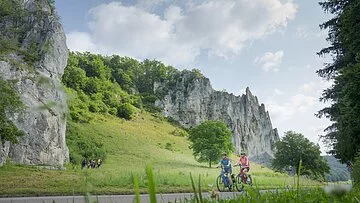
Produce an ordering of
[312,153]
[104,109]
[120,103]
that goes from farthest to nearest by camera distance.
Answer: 1. [120,103]
2. [104,109]
3. [312,153]

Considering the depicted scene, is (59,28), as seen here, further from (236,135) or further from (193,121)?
(236,135)

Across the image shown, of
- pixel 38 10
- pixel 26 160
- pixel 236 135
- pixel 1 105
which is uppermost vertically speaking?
pixel 38 10

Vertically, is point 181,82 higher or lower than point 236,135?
higher

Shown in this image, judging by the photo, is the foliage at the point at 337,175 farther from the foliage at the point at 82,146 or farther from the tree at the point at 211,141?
the tree at the point at 211,141

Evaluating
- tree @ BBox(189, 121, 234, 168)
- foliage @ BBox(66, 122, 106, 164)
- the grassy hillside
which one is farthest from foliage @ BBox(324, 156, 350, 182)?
tree @ BBox(189, 121, 234, 168)

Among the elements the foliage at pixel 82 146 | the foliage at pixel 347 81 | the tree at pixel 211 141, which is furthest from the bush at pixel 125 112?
the foliage at pixel 347 81

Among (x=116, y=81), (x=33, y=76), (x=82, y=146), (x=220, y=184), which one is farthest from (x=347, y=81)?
(x=116, y=81)

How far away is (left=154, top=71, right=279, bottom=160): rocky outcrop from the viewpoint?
112 m

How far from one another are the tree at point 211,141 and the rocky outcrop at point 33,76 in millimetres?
25471

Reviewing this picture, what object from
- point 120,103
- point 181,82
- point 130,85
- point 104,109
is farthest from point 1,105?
point 181,82

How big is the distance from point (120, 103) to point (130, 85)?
24391mm

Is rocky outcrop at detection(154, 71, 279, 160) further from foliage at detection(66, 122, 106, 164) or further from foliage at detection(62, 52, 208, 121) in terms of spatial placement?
foliage at detection(66, 122, 106, 164)

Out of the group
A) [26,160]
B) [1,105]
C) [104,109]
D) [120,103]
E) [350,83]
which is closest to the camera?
[350,83]

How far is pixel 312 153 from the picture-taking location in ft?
196
